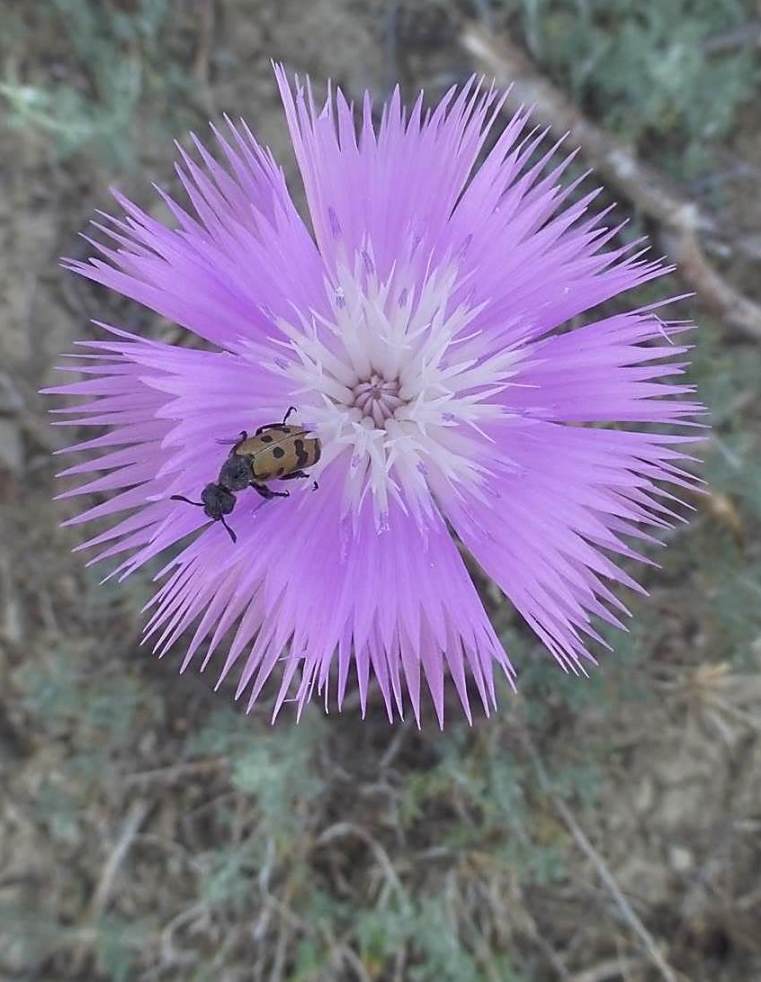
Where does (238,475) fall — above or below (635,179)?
below

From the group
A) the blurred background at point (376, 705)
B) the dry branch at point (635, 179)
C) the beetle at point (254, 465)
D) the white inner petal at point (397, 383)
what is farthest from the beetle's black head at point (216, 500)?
the dry branch at point (635, 179)

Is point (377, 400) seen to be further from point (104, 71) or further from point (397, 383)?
point (104, 71)

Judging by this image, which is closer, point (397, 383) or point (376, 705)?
point (397, 383)

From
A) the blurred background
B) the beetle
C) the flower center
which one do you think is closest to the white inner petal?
the flower center

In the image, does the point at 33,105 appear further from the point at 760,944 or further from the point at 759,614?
the point at 760,944

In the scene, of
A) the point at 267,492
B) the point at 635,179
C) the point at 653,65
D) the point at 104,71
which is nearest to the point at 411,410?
the point at 267,492

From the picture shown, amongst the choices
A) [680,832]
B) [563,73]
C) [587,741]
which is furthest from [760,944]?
[563,73]

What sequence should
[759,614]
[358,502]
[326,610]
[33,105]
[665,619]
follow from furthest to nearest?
[33,105] → [665,619] → [759,614] → [358,502] → [326,610]
